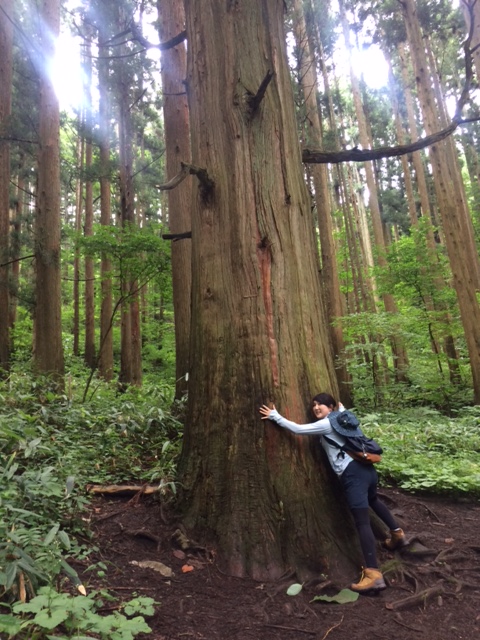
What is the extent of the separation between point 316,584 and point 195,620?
84 centimetres

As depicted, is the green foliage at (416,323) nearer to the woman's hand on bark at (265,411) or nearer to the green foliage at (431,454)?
the green foliage at (431,454)

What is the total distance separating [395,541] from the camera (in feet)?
10.7

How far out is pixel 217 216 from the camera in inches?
136

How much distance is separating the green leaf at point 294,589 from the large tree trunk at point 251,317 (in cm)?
14

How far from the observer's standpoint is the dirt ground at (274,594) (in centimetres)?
235

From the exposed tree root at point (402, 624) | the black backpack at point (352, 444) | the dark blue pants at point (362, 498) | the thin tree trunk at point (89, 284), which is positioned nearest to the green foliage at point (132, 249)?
the black backpack at point (352, 444)

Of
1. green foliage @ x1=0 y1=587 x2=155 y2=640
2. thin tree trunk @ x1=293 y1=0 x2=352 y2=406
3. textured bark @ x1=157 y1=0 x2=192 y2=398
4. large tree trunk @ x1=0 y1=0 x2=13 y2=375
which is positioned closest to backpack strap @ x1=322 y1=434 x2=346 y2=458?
green foliage @ x1=0 y1=587 x2=155 y2=640

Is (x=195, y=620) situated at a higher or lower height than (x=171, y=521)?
Answer: lower

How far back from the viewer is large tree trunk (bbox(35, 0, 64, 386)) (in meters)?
8.10

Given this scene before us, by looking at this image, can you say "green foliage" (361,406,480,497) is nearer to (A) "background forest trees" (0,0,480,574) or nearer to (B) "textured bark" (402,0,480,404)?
(B) "textured bark" (402,0,480,404)

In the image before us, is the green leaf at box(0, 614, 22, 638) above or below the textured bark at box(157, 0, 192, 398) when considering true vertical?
below

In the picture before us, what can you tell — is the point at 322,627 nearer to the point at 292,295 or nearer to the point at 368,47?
the point at 292,295

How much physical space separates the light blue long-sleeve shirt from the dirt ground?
2.42ft

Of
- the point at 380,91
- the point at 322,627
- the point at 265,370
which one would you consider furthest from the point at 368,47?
the point at 322,627
